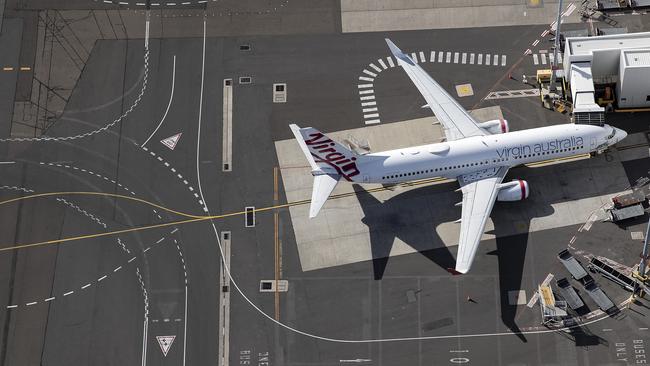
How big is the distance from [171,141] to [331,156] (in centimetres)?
2296

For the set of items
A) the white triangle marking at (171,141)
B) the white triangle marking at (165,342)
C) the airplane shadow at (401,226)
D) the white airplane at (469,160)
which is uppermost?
the white triangle marking at (171,141)

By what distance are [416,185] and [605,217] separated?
72.1ft

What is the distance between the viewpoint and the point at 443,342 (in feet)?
284

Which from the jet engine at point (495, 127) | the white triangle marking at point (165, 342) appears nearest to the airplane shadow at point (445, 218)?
the jet engine at point (495, 127)

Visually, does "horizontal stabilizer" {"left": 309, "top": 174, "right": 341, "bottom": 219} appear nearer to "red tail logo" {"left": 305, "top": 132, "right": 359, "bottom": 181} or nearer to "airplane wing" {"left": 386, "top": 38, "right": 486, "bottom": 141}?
"red tail logo" {"left": 305, "top": 132, "right": 359, "bottom": 181}

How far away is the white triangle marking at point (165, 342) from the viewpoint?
87.6m

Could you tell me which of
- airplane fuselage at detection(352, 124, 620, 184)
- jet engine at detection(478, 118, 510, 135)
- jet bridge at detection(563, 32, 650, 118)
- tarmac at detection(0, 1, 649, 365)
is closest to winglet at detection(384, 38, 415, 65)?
tarmac at detection(0, 1, 649, 365)

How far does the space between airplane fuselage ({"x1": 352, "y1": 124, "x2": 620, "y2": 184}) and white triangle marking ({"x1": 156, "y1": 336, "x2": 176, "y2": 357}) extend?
27194mm

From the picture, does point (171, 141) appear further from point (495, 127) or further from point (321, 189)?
point (495, 127)

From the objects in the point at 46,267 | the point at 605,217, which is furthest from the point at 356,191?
the point at 46,267

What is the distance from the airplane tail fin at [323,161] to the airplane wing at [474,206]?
12.8 metres

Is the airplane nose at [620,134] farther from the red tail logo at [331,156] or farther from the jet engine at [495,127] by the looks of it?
the red tail logo at [331,156]

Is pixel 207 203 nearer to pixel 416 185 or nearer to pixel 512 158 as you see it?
pixel 416 185

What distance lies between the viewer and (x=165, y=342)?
8794cm
